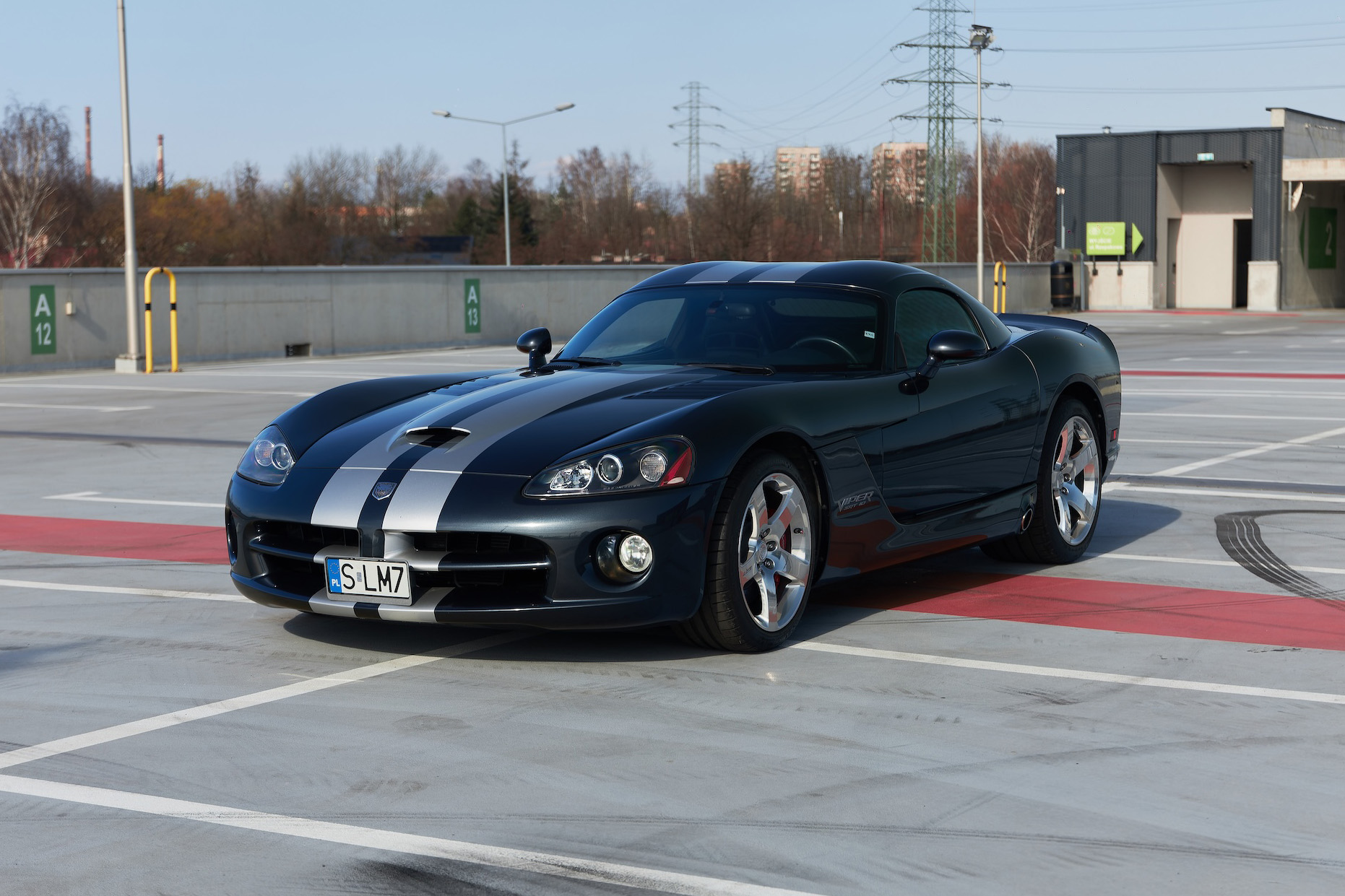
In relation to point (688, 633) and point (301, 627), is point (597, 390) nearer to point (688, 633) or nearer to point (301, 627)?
point (688, 633)

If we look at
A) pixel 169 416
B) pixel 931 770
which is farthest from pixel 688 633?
pixel 169 416

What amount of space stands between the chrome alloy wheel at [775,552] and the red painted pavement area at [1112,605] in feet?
2.86

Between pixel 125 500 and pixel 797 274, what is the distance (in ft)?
16.3

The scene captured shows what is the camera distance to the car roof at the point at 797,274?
6523mm

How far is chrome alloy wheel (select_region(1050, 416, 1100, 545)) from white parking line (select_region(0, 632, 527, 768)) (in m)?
2.83

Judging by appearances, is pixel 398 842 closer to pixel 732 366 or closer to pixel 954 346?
pixel 732 366

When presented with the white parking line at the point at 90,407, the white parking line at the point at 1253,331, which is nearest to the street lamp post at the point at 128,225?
the white parking line at the point at 90,407

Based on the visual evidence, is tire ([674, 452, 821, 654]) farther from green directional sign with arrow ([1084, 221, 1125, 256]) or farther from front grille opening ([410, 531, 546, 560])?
green directional sign with arrow ([1084, 221, 1125, 256])

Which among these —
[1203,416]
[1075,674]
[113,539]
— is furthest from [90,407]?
[1075,674]

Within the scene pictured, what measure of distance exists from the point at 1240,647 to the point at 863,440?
154 centimetres

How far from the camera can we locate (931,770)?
4086 millimetres

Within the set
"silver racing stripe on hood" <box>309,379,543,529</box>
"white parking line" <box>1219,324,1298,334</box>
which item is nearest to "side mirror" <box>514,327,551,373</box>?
"silver racing stripe on hood" <box>309,379,543,529</box>

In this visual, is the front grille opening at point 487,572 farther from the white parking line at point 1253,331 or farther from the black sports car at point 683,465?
the white parking line at point 1253,331

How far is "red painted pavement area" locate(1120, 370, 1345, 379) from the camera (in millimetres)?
20406
